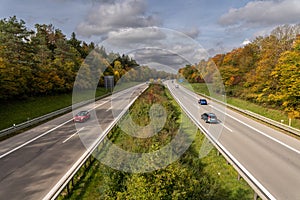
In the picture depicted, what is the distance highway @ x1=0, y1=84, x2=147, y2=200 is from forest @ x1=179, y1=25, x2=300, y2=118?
20.8m

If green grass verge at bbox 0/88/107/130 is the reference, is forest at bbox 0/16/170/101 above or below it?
above

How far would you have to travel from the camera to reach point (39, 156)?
524 inches

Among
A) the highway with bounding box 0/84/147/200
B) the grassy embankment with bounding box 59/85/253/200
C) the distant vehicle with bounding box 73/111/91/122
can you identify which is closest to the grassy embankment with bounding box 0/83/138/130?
the highway with bounding box 0/84/147/200

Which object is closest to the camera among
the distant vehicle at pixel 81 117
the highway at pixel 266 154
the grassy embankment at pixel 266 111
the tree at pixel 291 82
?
the highway at pixel 266 154

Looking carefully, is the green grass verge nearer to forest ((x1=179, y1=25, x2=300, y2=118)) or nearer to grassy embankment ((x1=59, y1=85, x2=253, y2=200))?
grassy embankment ((x1=59, y1=85, x2=253, y2=200))

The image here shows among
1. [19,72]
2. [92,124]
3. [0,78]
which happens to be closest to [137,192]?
[92,124]

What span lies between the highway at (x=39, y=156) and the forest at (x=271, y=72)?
2083 centimetres

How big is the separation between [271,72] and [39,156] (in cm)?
2912

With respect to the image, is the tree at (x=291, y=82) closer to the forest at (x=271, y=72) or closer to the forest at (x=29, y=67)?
the forest at (x=271, y=72)

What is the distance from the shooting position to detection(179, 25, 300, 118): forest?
2142cm

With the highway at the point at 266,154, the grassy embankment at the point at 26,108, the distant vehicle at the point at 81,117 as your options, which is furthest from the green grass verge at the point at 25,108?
the highway at the point at 266,154

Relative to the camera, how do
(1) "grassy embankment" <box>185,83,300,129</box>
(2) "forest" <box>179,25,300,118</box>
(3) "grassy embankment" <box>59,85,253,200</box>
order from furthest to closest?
1. (1) "grassy embankment" <box>185,83,300,129</box>
2. (2) "forest" <box>179,25,300,118</box>
3. (3) "grassy embankment" <box>59,85,253,200</box>

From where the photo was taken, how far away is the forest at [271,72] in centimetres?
2142

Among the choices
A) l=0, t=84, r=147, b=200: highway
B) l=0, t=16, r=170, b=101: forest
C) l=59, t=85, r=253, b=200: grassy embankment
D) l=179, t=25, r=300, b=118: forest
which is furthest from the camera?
l=0, t=16, r=170, b=101: forest
